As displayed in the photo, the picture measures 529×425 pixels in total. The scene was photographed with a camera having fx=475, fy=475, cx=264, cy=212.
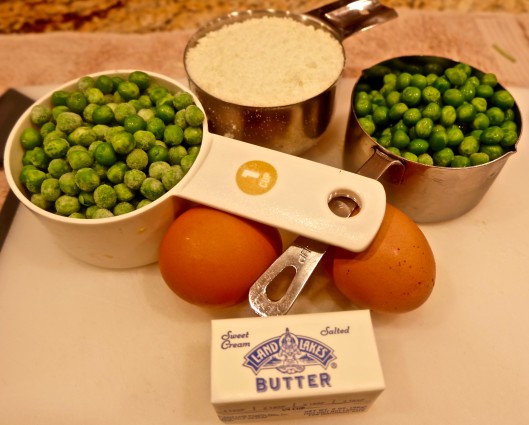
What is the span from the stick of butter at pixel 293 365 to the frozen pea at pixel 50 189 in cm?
35

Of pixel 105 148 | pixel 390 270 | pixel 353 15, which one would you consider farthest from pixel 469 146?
pixel 105 148

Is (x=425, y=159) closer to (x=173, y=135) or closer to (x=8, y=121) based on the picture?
(x=173, y=135)

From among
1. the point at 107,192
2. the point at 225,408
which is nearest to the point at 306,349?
the point at 225,408

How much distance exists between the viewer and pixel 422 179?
2.96 feet

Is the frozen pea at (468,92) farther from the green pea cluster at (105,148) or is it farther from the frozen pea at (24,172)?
the frozen pea at (24,172)

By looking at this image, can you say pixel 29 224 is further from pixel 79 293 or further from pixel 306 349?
pixel 306 349

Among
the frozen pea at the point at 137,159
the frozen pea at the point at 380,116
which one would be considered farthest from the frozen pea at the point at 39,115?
the frozen pea at the point at 380,116

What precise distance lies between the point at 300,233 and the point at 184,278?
0.20m

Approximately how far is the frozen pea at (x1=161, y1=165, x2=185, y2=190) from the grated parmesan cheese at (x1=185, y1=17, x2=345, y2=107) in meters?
0.23

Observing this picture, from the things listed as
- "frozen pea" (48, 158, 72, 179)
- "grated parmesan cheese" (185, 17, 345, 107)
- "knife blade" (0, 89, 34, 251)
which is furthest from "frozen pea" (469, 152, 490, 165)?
"knife blade" (0, 89, 34, 251)

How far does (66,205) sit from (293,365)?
0.45 metres

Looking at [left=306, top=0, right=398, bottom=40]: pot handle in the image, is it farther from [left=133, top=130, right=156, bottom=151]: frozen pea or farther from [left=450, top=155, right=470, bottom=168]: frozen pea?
[left=133, top=130, right=156, bottom=151]: frozen pea

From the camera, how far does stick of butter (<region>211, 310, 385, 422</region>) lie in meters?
0.66

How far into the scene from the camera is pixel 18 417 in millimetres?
777
